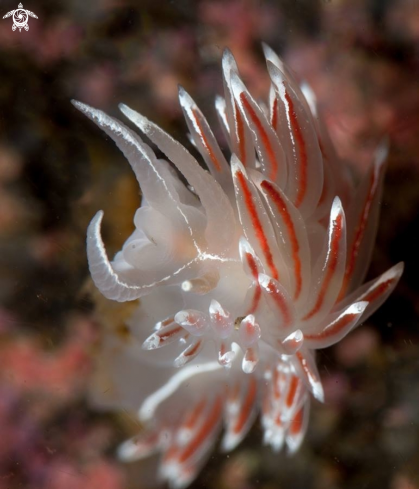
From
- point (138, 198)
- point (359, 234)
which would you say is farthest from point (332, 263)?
point (138, 198)

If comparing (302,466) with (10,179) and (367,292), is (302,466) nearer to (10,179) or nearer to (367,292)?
(367,292)

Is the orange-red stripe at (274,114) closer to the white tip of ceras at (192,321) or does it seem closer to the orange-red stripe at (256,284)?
the orange-red stripe at (256,284)

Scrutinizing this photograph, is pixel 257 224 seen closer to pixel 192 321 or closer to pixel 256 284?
pixel 256 284

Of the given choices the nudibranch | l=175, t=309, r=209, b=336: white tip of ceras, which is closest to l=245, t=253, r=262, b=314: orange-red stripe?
the nudibranch

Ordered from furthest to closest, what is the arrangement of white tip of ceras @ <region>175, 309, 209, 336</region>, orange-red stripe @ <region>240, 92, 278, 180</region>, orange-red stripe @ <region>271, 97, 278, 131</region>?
1. orange-red stripe @ <region>271, 97, 278, 131</region>
2. orange-red stripe @ <region>240, 92, 278, 180</region>
3. white tip of ceras @ <region>175, 309, 209, 336</region>

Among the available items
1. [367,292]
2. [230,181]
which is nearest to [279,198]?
[230,181]

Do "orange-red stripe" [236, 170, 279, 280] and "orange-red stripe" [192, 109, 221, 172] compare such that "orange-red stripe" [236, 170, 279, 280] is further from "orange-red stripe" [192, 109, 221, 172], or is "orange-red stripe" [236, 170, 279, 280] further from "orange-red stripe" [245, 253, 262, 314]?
"orange-red stripe" [192, 109, 221, 172]
